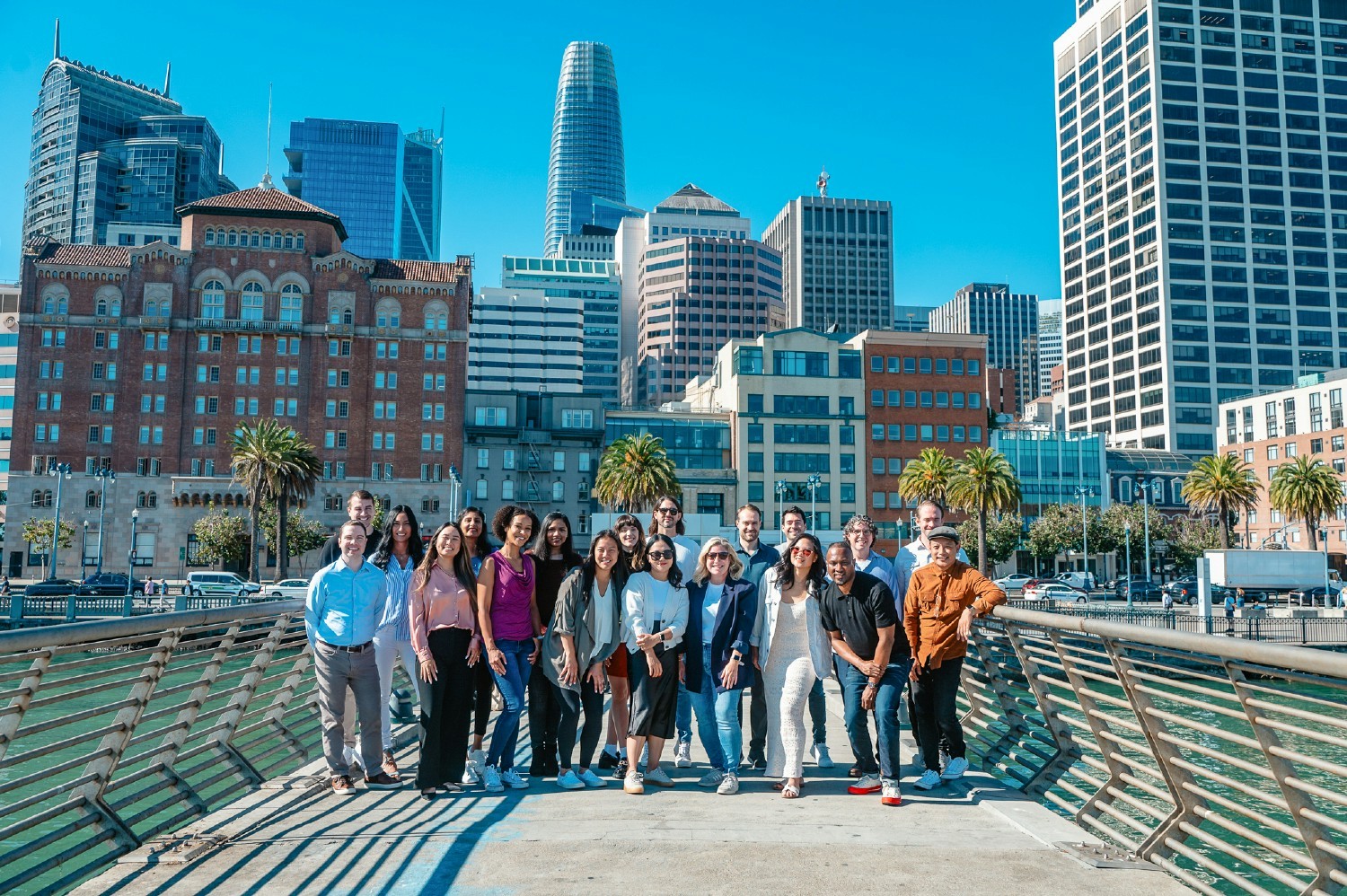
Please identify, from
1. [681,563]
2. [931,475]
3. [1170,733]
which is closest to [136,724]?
[681,563]

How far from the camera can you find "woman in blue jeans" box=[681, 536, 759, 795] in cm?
848

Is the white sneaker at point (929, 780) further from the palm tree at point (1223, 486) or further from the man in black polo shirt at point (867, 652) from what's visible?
the palm tree at point (1223, 486)

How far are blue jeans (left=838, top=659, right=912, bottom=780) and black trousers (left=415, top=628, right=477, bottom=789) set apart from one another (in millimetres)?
3055

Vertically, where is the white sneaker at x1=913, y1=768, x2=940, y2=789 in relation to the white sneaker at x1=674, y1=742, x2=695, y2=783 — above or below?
above

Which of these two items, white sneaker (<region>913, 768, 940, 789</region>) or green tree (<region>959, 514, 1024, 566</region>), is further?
green tree (<region>959, 514, 1024, 566</region>)

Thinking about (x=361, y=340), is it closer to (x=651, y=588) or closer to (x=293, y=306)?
(x=293, y=306)

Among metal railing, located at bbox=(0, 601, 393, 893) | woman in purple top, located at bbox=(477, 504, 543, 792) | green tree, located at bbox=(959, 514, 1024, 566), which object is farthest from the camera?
green tree, located at bbox=(959, 514, 1024, 566)

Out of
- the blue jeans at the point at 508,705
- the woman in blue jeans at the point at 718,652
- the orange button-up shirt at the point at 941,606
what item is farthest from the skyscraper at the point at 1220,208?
the blue jeans at the point at 508,705

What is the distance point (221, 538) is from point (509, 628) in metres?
67.0

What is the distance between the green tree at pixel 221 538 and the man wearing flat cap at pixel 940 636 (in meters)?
68.3

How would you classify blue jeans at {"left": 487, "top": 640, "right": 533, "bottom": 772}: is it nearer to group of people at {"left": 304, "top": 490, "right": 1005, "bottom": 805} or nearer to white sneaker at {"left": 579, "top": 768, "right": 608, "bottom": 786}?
group of people at {"left": 304, "top": 490, "right": 1005, "bottom": 805}

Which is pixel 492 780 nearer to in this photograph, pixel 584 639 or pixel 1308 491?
pixel 584 639

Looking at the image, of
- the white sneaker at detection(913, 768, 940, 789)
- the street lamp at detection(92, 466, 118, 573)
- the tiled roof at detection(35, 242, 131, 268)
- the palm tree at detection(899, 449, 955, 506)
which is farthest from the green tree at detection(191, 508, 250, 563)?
the white sneaker at detection(913, 768, 940, 789)

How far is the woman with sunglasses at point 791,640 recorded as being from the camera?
8242mm
